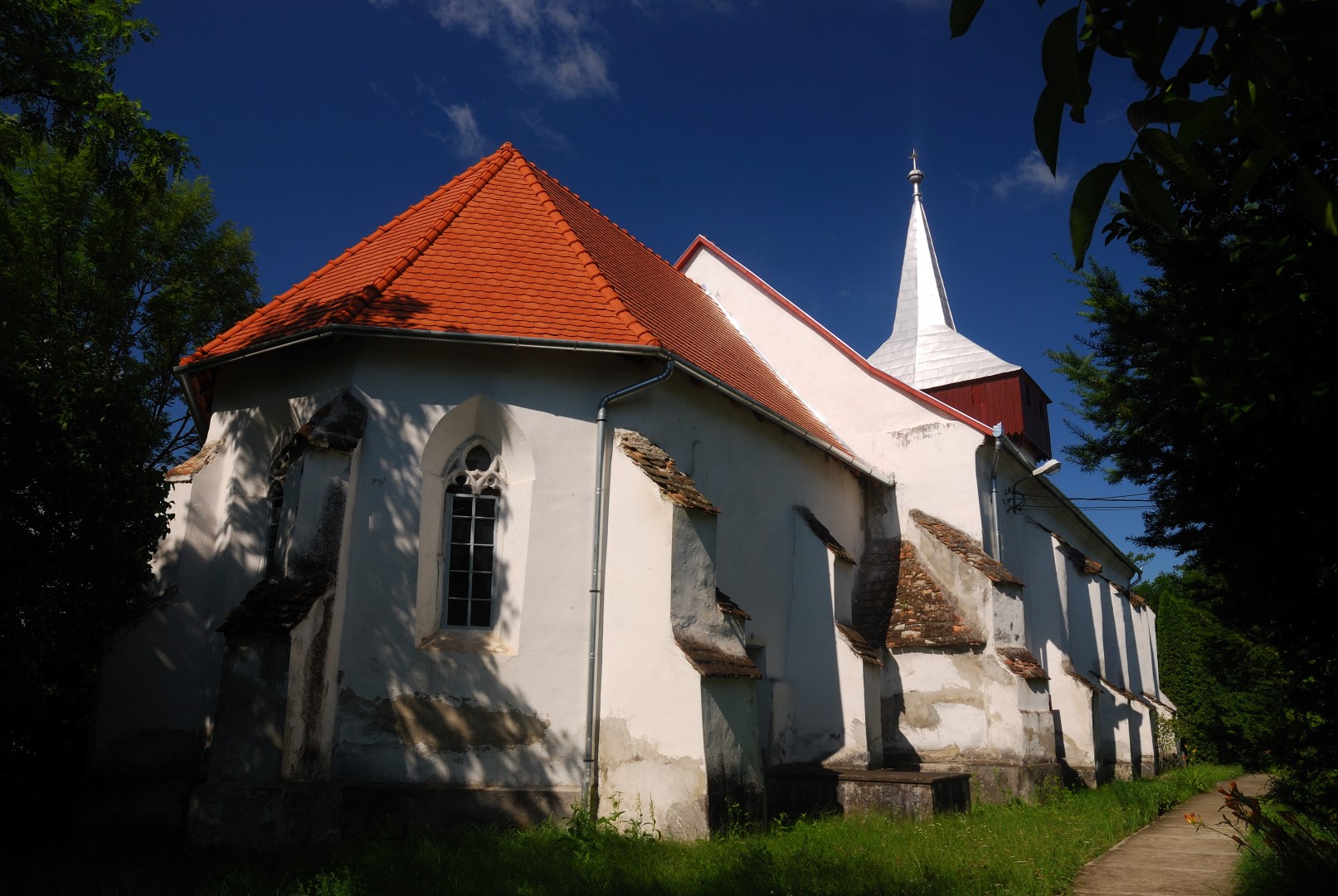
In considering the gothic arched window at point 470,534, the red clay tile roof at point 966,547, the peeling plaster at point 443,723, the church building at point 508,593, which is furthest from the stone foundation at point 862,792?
the gothic arched window at point 470,534

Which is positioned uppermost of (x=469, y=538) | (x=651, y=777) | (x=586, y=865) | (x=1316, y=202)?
(x=469, y=538)

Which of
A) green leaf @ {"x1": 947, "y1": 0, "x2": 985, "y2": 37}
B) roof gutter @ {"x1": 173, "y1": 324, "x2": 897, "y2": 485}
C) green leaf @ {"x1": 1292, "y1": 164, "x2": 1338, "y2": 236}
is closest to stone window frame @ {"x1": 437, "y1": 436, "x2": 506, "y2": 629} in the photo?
roof gutter @ {"x1": 173, "y1": 324, "x2": 897, "y2": 485}

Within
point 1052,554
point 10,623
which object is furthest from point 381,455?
point 1052,554

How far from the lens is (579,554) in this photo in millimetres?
10609

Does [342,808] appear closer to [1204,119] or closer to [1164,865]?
[1164,865]

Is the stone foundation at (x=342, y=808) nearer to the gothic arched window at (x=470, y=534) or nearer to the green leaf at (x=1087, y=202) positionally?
the gothic arched window at (x=470, y=534)

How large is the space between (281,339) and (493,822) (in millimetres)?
5679

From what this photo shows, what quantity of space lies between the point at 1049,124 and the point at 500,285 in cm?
1022

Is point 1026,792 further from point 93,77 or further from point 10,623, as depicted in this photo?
point 93,77

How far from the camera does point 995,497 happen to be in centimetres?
1717

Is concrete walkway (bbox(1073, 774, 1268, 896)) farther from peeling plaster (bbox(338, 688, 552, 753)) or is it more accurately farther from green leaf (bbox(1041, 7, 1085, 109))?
green leaf (bbox(1041, 7, 1085, 109))

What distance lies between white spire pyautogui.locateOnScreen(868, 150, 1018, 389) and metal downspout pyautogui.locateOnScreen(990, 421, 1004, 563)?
3.32m

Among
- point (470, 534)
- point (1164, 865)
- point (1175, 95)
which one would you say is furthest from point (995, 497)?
point (1175, 95)

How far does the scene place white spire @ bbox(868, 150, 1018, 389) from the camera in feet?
66.9
